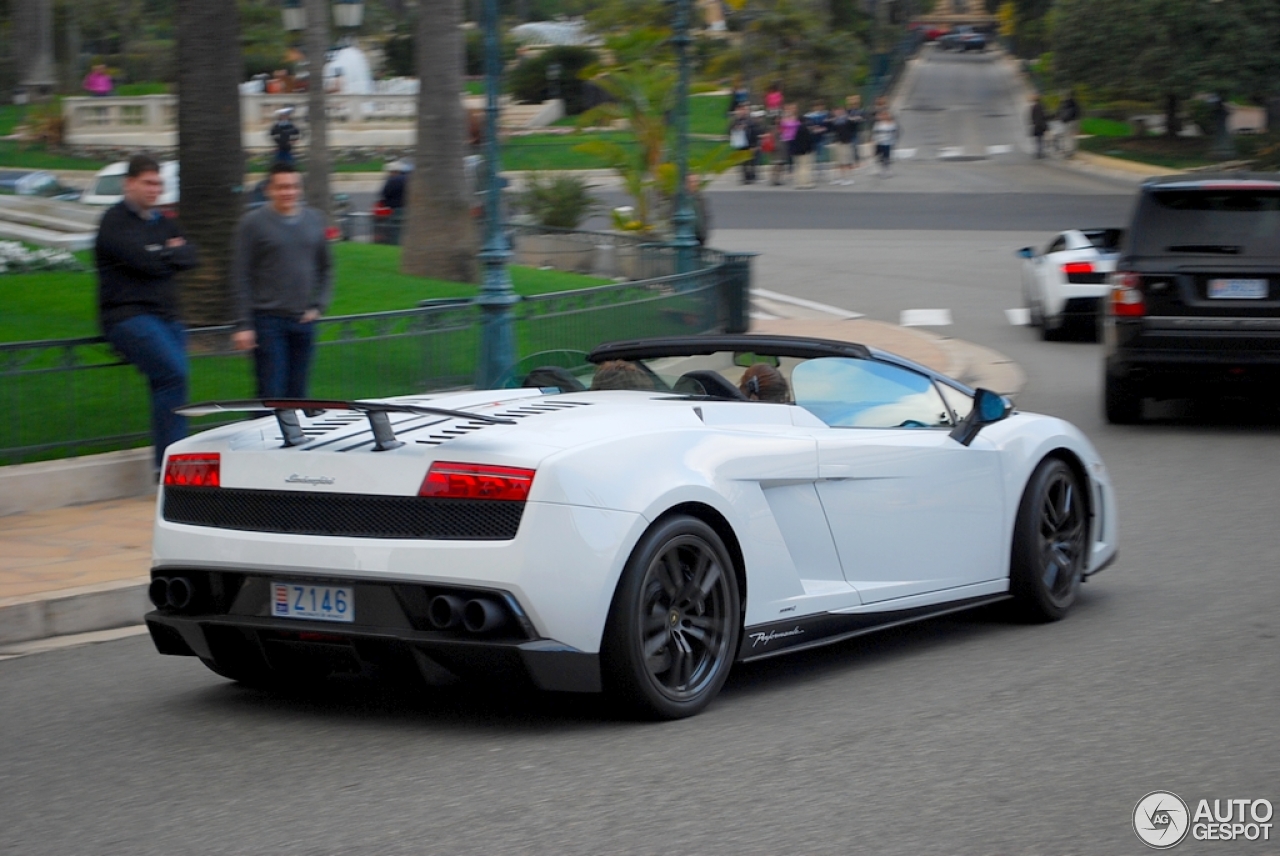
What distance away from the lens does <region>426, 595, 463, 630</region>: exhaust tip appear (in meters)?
5.13

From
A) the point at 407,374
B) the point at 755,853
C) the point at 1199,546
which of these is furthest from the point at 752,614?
the point at 407,374

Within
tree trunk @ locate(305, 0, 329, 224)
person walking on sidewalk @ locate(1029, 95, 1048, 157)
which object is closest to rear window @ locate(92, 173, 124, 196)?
tree trunk @ locate(305, 0, 329, 224)

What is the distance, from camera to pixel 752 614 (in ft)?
19.0

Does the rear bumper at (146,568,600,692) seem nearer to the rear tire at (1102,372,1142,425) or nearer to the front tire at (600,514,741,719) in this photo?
the front tire at (600,514,741,719)

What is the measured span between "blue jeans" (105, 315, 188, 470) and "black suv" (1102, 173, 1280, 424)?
22.6 feet

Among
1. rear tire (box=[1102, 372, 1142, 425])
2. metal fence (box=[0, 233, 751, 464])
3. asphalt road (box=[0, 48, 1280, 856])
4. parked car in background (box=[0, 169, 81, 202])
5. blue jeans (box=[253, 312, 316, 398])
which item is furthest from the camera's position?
parked car in background (box=[0, 169, 81, 202])

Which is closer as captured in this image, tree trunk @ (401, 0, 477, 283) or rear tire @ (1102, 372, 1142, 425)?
rear tire @ (1102, 372, 1142, 425)

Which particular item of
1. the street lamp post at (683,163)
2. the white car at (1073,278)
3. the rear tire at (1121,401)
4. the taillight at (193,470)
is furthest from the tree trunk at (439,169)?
the taillight at (193,470)

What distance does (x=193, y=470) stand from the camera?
18.8ft

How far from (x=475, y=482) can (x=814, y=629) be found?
59.4 inches

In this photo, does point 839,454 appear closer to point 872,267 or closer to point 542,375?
point 542,375

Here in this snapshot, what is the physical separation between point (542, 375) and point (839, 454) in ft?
4.62

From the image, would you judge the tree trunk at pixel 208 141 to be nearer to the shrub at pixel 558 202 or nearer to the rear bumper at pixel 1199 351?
the rear bumper at pixel 1199 351

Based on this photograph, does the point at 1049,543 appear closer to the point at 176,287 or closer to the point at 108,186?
the point at 176,287
